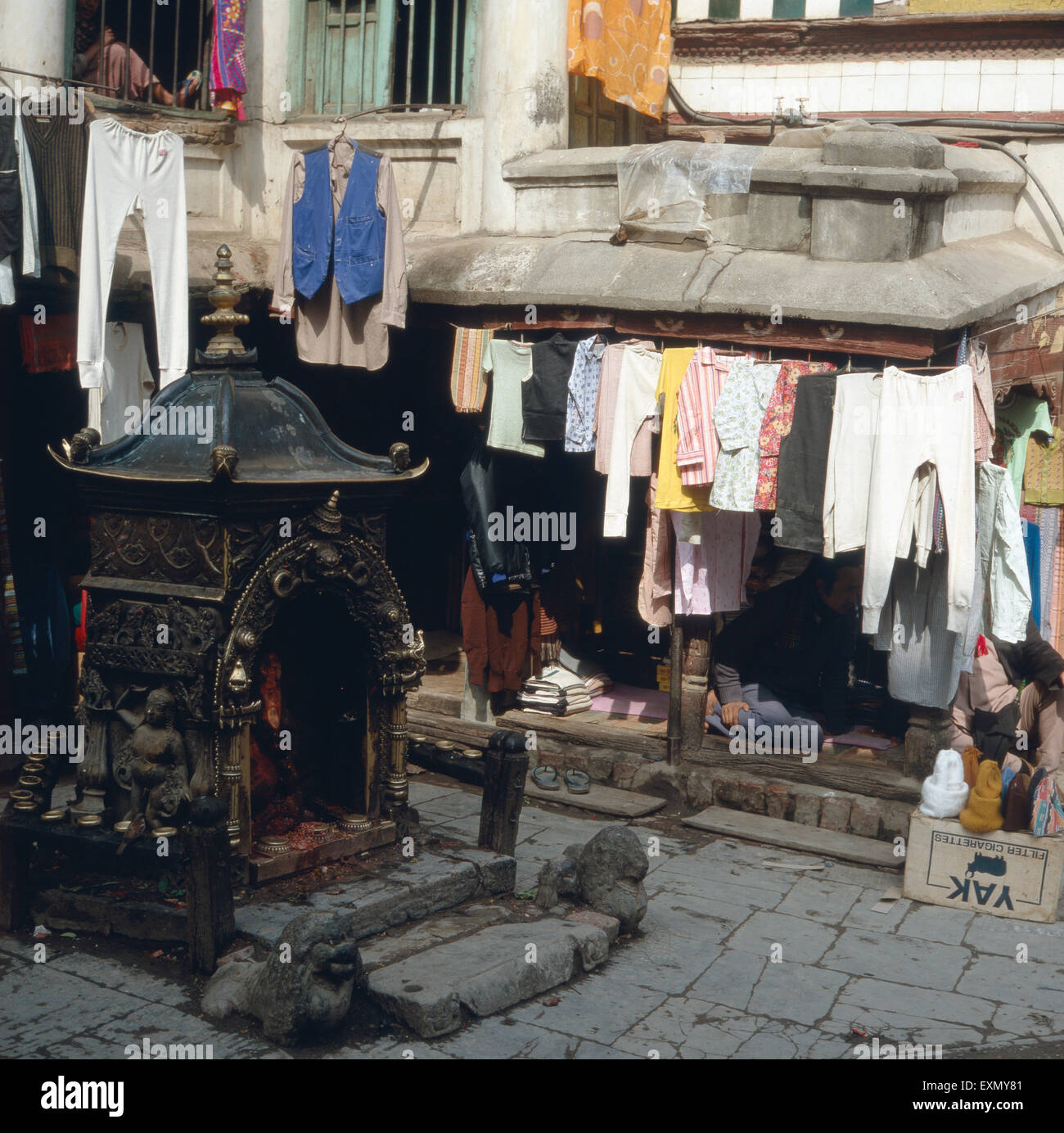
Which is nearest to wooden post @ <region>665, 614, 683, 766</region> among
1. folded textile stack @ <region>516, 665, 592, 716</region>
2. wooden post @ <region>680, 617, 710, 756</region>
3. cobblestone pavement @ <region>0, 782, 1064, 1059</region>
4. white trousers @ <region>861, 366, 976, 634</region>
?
wooden post @ <region>680, 617, 710, 756</region>

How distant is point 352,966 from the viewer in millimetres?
5828

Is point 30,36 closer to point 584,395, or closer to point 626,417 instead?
point 584,395

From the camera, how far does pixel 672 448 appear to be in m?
9.20

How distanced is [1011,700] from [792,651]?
5.64 feet

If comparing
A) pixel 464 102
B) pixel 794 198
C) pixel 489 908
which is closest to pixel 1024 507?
pixel 794 198

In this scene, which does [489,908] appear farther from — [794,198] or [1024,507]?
[1024,507]

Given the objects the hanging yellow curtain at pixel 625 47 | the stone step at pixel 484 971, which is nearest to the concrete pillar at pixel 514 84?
the hanging yellow curtain at pixel 625 47

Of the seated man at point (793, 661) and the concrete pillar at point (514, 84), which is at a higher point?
the concrete pillar at point (514, 84)

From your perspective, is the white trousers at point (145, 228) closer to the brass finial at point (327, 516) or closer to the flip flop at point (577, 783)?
the brass finial at point (327, 516)

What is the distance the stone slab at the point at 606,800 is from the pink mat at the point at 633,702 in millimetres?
893

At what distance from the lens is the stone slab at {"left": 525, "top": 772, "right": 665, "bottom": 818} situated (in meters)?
9.80

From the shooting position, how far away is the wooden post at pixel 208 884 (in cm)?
602

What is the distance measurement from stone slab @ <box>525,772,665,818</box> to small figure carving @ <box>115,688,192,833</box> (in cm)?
371

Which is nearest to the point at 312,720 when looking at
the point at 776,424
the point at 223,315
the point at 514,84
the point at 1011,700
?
the point at 223,315
